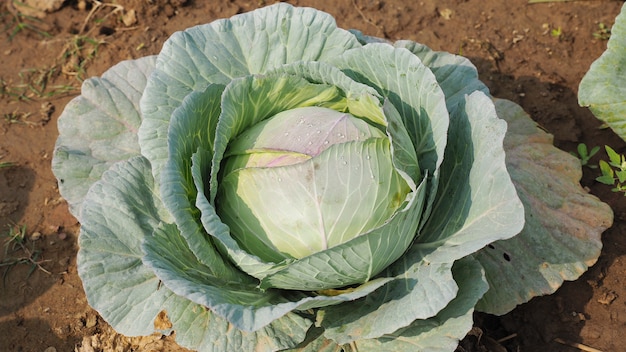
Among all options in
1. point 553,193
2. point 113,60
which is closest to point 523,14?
point 553,193

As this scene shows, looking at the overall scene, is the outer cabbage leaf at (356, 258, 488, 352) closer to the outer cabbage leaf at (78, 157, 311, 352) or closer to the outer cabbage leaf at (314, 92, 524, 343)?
the outer cabbage leaf at (314, 92, 524, 343)

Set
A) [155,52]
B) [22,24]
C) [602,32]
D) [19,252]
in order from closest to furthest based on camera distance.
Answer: [19,252] < [602,32] < [155,52] < [22,24]

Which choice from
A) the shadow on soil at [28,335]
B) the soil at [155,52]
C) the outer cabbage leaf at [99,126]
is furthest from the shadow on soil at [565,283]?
the shadow on soil at [28,335]

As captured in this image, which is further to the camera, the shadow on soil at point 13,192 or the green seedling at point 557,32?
the green seedling at point 557,32

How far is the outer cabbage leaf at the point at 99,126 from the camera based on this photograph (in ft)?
10.5

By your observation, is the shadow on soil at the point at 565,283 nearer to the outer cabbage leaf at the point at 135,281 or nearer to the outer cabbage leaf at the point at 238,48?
the outer cabbage leaf at the point at 135,281

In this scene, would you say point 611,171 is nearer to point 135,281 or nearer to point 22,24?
point 135,281

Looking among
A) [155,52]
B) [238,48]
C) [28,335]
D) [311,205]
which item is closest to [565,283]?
[311,205]

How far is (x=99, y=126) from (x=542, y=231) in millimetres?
2316

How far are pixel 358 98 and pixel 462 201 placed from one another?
2.05 feet

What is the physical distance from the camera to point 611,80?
340 cm

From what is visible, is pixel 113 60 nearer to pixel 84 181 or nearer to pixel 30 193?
pixel 30 193

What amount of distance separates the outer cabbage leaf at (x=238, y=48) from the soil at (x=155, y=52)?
1.32m

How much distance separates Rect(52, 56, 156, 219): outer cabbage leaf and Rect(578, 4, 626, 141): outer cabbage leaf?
7.73 ft
